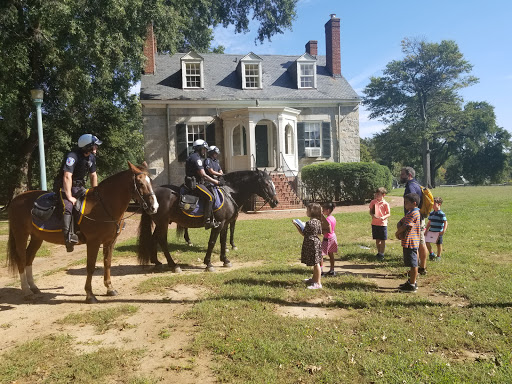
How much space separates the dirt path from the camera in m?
3.76

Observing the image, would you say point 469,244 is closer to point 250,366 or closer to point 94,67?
point 250,366

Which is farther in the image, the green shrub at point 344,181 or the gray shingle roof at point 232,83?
the gray shingle roof at point 232,83

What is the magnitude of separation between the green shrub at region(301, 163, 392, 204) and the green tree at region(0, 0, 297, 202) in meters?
10.3

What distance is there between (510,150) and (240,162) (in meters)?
51.1

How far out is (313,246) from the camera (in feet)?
19.2

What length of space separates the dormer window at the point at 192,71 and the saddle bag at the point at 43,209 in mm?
18404

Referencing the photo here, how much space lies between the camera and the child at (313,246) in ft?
19.2

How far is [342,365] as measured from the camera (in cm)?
356

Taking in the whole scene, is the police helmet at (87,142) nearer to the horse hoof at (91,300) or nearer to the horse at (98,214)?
the horse at (98,214)

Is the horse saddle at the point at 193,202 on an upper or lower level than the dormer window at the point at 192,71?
lower

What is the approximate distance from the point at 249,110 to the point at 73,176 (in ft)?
53.1

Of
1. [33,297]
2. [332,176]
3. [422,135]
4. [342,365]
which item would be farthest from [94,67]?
[422,135]

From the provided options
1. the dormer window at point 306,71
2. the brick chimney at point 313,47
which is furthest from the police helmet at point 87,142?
the brick chimney at point 313,47

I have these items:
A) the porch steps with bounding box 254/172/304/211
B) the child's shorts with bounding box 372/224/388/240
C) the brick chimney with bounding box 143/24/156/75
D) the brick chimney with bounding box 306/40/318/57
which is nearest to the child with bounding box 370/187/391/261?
the child's shorts with bounding box 372/224/388/240
